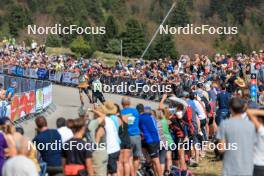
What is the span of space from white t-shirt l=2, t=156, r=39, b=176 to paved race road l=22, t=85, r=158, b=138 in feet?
38.4

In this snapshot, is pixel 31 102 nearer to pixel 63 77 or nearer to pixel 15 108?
A: pixel 15 108

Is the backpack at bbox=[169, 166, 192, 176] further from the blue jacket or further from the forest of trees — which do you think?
the forest of trees

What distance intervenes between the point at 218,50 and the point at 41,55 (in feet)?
99.6

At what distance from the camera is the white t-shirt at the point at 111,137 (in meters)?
11.9

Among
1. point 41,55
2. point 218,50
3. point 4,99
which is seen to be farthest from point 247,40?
point 4,99

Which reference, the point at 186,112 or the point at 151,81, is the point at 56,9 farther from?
the point at 186,112

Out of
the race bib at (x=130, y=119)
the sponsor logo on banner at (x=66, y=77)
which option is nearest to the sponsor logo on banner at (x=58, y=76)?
the sponsor logo on banner at (x=66, y=77)

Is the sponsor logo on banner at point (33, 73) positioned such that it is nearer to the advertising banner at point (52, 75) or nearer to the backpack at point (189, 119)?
the advertising banner at point (52, 75)

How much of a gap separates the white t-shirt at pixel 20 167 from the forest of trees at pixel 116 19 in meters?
54.7

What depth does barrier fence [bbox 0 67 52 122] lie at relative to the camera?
20906 mm

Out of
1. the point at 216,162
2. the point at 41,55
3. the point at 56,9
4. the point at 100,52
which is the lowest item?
the point at 216,162

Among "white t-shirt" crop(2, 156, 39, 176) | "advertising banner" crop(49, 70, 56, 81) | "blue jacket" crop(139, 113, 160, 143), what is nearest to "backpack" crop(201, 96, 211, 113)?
"blue jacket" crop(139, 113, 160, 143)

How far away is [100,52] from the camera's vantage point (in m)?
67.8

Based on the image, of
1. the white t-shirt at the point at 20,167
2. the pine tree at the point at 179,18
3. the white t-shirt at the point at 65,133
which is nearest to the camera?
the white t-shirt at the point at 20,167
